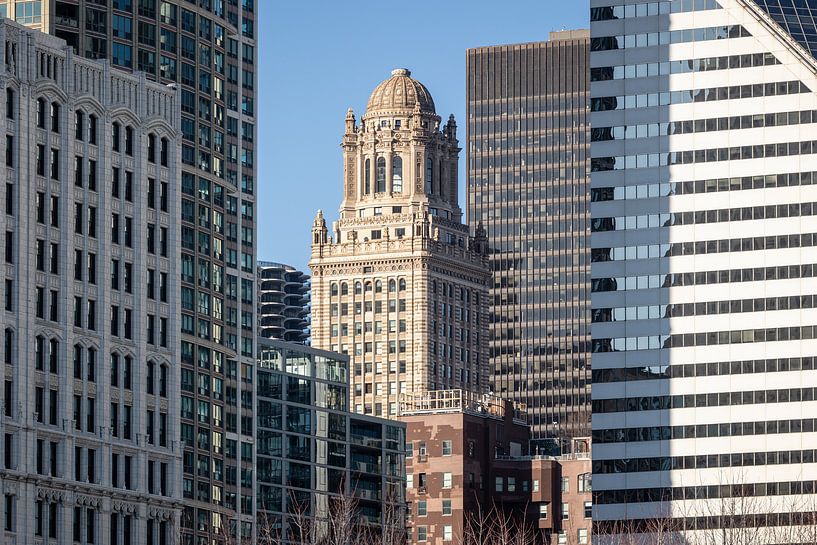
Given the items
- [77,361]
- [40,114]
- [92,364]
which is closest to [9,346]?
[77,361]

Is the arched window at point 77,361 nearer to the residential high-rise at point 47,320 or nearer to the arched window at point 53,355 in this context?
the residential high-rise at point 47,320

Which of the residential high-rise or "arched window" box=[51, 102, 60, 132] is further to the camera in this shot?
"arched window" box=[51, 102, 60, 132]

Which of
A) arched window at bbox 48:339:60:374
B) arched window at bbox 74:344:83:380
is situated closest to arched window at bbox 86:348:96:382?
arched window at bbox 74:344:83:380

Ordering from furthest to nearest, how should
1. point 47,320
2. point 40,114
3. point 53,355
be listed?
point 40,114
point 53,355
point 47,320

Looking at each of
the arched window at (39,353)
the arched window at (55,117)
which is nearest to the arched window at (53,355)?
the arched window at (39,353)

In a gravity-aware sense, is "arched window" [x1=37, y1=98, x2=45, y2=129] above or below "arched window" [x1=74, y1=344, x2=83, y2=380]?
above

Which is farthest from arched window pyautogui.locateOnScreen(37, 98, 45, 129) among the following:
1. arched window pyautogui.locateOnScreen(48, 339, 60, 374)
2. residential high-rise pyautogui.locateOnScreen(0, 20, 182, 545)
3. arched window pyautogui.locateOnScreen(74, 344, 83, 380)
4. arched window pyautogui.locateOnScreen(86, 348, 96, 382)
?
arched window pyautogui.locateOnScreen(86, 348, 96, 382)

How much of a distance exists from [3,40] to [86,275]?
20.1 metres

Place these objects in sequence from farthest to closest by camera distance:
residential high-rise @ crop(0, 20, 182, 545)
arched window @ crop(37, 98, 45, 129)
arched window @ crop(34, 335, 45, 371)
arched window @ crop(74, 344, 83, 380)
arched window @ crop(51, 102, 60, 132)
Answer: arched window @ crop(51, 102, 60, 132) < arched window @ crop(74, 344, 83, 380) < arched window @ crop(37, 98, 45, 129) < arched window @ crop(34, 335, 45, 371) < residential high-rise @ crop(0, 20, 182, 545)

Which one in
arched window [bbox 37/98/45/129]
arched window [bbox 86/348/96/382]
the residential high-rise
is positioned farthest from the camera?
arched window [bbox 86/348/96/382]

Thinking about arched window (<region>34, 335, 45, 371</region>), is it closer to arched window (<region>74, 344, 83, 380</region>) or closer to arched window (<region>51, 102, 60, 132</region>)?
arched window (<region>74, 344, 83, 380</region>)

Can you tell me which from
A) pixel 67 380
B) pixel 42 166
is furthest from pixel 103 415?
pixel 42 166

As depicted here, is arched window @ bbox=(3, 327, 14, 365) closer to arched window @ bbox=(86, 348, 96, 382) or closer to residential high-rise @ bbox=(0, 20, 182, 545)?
residential high-rise @ bbox=(0, 20, 182, 545)

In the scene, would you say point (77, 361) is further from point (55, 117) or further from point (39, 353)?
point (55, 117)
